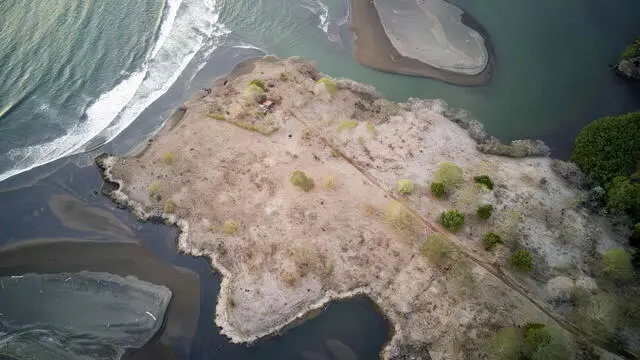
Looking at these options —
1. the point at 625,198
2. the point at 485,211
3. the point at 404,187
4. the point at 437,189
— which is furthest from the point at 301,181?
the point at 625,198

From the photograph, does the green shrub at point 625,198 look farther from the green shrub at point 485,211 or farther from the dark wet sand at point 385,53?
the dark wet sand at point 385,53

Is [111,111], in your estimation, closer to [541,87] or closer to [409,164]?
[409,164]

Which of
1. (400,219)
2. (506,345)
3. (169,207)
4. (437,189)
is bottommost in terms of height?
(169,207)

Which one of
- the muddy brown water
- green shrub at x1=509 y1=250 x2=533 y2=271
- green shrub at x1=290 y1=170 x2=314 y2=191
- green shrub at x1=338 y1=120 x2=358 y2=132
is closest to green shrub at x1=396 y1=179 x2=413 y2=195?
green shrub at x1=290 y1=170 x2=314 y2=191

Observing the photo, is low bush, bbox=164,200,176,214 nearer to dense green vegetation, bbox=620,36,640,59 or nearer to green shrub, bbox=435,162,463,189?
green shrub, bbox=435,162,463,189

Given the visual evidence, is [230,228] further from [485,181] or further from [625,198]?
[625,198]

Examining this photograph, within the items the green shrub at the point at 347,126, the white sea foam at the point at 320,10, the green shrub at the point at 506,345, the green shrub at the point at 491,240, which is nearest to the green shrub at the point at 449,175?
the green shrub at the point at 491,240
